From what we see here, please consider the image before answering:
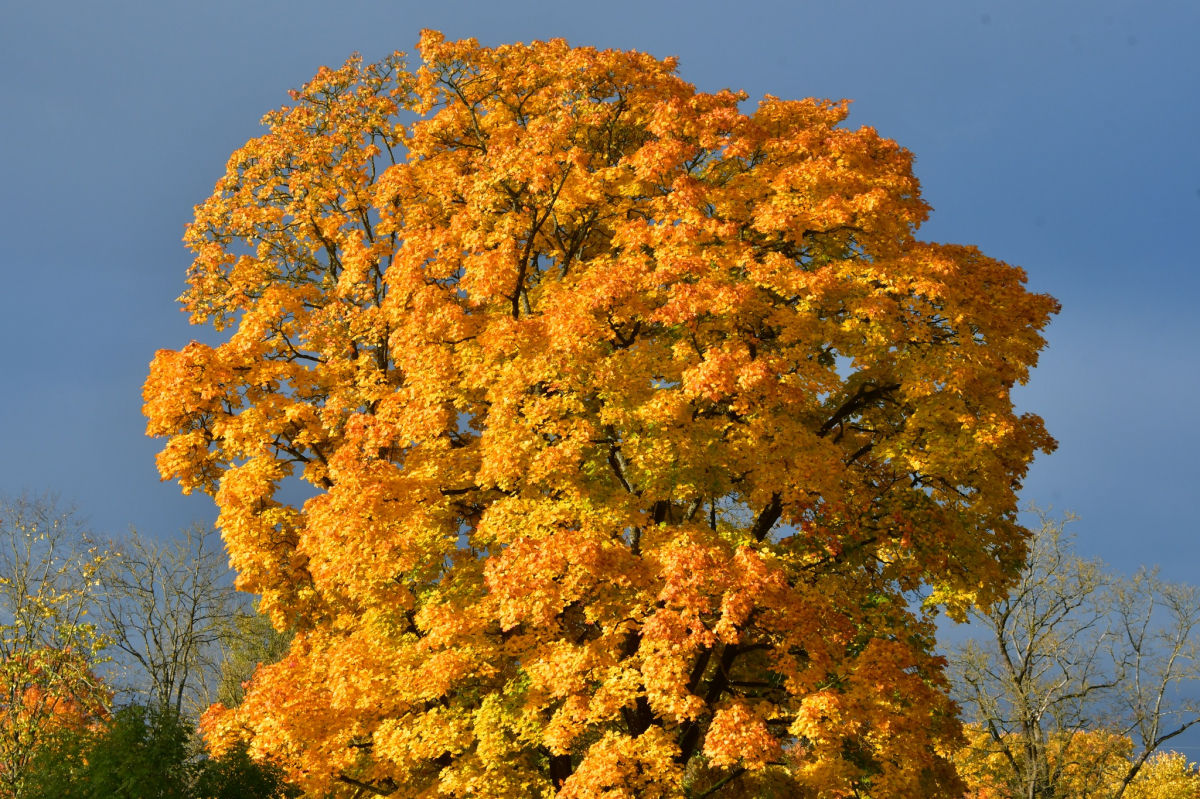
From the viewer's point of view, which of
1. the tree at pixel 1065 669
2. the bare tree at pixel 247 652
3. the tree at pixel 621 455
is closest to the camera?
the tree at pixel 621 455

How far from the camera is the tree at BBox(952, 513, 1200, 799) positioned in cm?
2877

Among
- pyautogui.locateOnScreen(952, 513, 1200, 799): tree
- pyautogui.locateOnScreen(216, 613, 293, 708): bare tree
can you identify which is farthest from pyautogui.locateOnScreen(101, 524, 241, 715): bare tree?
pyautogui.locateOnScreen(952, 513, 1200, 799): tree

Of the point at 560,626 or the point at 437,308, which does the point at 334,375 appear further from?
the point at 560,626

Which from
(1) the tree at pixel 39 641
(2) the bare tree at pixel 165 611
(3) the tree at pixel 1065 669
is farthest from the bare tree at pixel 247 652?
(3) the tree at pixel 1065 669

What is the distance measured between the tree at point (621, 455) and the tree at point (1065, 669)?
9892mm

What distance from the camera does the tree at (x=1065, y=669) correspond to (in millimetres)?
28766

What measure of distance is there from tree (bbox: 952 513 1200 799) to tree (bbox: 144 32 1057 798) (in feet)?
32.5

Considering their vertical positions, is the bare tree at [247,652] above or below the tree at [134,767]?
above

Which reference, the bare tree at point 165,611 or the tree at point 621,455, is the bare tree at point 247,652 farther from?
the tree at point 621,455

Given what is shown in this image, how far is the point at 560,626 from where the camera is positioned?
59.0 ft

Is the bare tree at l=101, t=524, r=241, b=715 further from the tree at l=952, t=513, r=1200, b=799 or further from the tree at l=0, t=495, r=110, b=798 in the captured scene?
the tree at l=952, t=513, r=1200, b=799

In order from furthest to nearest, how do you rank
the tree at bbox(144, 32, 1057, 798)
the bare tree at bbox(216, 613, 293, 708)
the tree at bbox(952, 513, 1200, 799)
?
1. the bare tree at bbox(216, 613, 293, 708)
2. the tree at bbox(952, 513, 1200, 799)
3. the tree at bbox(144, 32, 1057, 798)

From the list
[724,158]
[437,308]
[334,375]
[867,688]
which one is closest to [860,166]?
[724,158]

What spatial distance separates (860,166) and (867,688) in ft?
41.5
